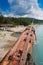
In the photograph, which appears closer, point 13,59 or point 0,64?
point 0,64

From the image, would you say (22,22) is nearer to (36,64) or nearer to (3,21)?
(3,21)

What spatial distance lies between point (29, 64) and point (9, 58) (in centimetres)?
147

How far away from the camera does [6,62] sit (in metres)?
7.25

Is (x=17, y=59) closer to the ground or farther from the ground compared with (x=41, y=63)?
farther from the ground

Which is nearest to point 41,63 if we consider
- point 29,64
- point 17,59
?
point 29,64

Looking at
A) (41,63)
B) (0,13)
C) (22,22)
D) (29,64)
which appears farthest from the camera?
(22,22)

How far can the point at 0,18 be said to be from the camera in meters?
57.6

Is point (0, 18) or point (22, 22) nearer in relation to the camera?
point (0, 18)

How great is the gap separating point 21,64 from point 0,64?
90 cm

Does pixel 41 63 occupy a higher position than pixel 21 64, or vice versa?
pixel 21 64

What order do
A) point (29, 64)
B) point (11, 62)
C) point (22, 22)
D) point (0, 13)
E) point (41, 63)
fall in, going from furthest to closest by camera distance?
point (22, 22) < point (0, 13) < point (41, 63) < point (29, 64) < point (11, 62)

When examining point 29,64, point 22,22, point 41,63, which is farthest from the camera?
point 22,22

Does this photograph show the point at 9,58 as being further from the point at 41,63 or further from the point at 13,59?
the point at 41,63

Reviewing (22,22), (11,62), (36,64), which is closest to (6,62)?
(11,62)
